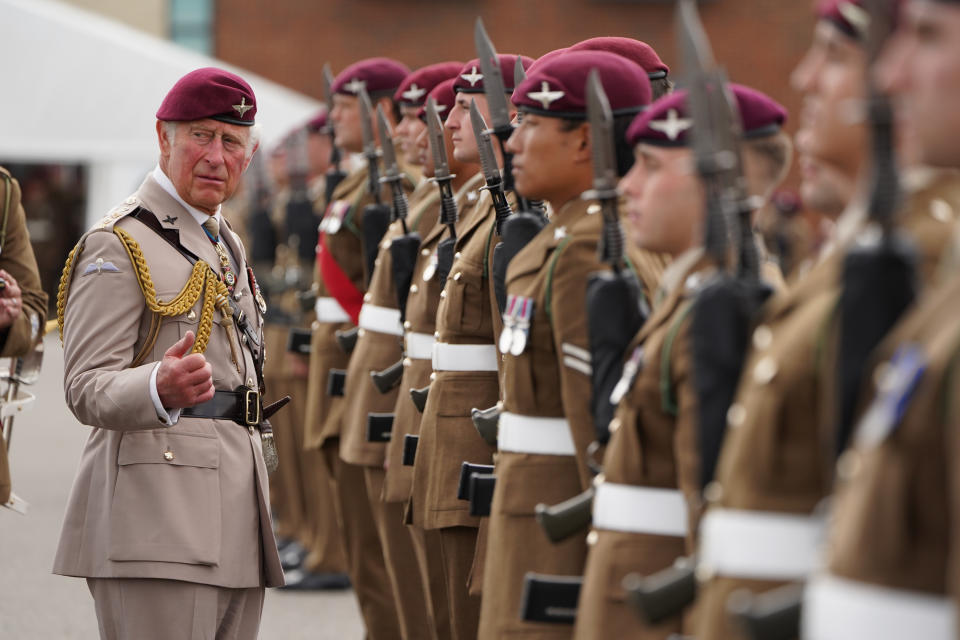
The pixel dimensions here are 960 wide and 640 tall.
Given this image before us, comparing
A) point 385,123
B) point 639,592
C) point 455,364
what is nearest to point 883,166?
point 639,592

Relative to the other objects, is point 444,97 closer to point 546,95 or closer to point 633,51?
point 633,51

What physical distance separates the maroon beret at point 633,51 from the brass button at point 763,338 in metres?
2.53

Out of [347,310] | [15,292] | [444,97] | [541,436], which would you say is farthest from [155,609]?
[347,310]

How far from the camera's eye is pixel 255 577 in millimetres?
4258

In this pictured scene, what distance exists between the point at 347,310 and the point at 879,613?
222 inches

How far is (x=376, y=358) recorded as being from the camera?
21.3 ft

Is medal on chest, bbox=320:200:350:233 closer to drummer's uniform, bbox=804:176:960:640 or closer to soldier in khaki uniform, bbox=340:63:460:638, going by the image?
soldier in khaki uniform, bbox=340:63:460:638

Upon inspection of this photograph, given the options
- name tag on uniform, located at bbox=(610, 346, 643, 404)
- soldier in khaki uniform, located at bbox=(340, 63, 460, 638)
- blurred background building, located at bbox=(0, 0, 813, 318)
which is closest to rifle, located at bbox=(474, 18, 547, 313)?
name tag on uniform, located at bbox=(610, 346, 643, 404)

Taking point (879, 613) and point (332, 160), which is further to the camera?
point (332, 160)

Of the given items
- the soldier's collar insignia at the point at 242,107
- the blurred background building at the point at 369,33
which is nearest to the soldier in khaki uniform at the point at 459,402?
the soldier's collar insignia at the point at 242,107

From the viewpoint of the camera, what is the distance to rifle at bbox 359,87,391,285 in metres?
6.86

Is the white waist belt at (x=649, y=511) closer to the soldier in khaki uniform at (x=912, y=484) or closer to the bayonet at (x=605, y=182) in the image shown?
the bayonet at (x=605, y=182)

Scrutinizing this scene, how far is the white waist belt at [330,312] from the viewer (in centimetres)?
751

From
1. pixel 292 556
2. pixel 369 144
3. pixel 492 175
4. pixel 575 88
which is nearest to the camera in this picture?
pixel 575 88
